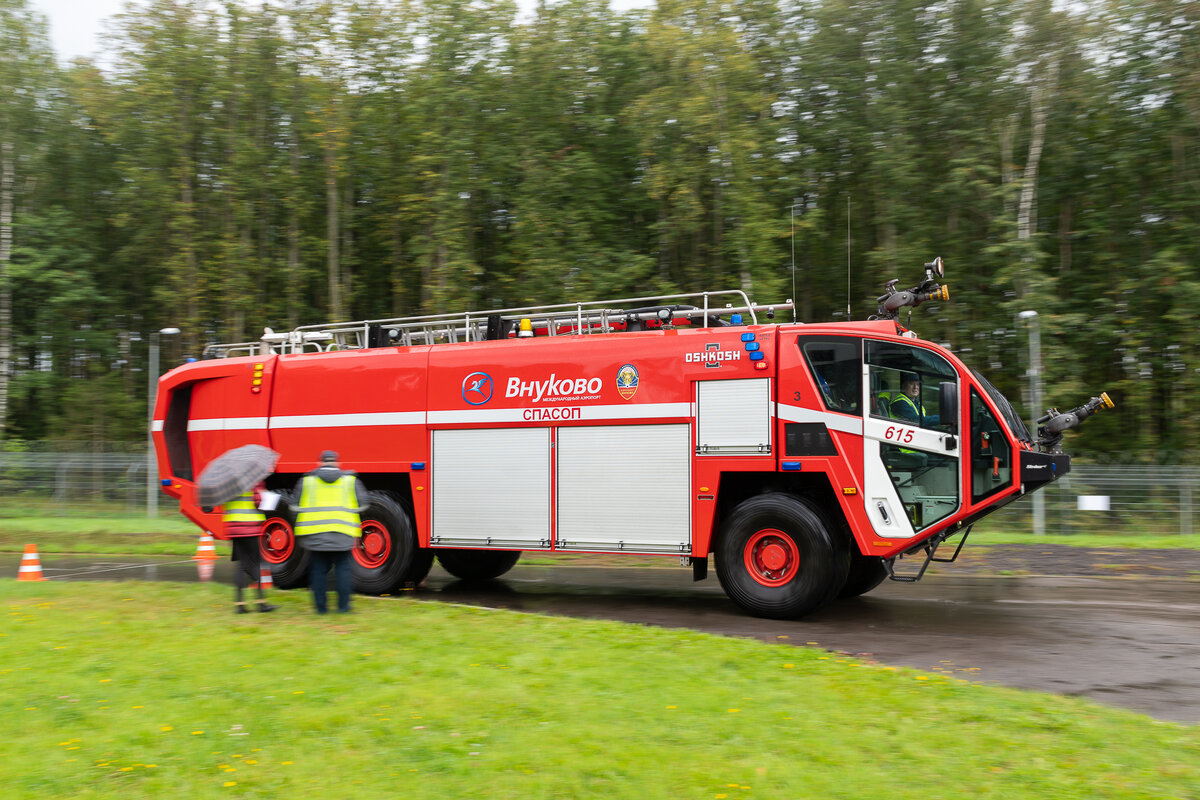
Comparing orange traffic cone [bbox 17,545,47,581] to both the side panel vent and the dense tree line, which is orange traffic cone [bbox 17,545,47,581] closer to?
the side panel vent

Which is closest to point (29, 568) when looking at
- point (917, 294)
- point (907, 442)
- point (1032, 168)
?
point (907, 442)

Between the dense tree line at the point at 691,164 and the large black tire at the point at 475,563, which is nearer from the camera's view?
the large black tire at the point at 475,563

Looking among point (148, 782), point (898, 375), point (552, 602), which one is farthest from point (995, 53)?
point (148, 782)

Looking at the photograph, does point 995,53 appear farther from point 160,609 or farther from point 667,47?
point 160,609

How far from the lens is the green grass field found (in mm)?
5082

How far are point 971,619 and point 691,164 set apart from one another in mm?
17674

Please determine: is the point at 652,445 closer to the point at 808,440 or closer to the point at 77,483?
the point at 808,440

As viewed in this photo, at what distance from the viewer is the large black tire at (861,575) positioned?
11.4 meters

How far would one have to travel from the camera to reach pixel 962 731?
230 inches

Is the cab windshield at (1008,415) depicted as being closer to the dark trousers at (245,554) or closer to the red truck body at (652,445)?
the red truck body at (652,445)

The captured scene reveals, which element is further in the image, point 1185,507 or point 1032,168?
point 1032,168

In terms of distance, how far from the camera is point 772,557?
10.2 meters

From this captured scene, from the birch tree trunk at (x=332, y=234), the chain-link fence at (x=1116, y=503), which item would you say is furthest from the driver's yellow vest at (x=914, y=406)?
the birch tree trunk at (x=332, y=234)

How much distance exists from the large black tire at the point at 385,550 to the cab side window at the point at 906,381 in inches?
231
